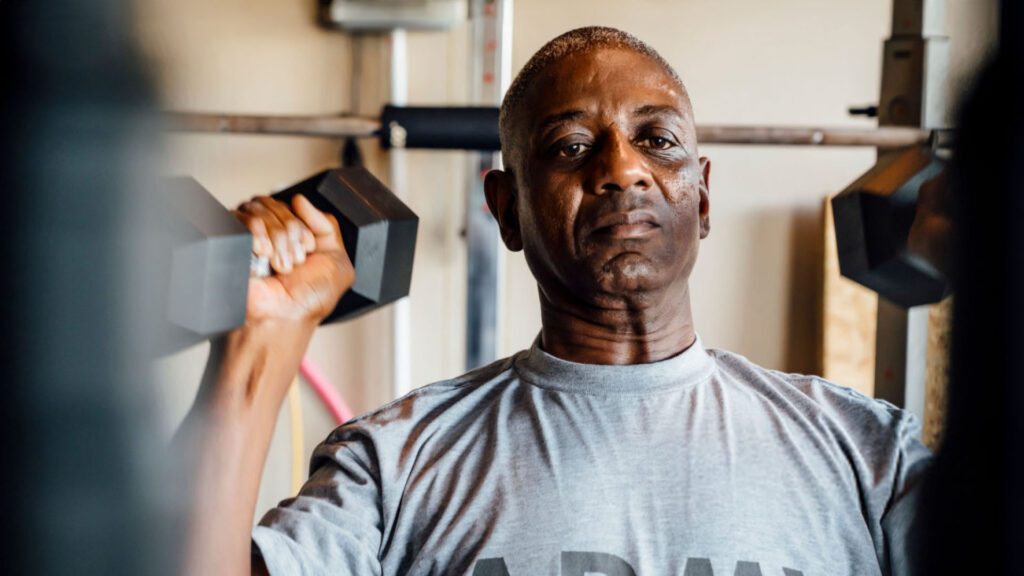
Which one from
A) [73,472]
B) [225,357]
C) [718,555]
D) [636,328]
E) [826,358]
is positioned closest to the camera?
[73,472]

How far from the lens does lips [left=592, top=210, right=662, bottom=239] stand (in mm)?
948

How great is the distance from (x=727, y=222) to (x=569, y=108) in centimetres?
126

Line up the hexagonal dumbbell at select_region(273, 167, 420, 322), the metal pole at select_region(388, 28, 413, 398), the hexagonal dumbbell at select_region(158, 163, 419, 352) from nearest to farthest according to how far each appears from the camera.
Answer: the hexagonal dumbbell at select_region(158, 163, 419, 352), the hexagonal dumbbell at select_region(273, 167, 420, 322), the metal pole at select_region(388, 28, 413, 398)

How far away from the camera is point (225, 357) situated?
527 millimetres

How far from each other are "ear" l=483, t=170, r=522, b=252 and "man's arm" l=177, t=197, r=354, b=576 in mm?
491

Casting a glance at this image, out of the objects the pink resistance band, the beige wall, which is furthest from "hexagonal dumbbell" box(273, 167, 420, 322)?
the pink resistance band

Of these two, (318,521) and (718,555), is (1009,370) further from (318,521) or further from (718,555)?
(318,521)

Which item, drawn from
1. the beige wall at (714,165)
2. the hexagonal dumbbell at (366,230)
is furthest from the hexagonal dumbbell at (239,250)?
the beige wall at (714,165)

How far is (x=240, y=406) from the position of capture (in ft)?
1.80

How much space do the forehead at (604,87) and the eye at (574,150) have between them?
3cm

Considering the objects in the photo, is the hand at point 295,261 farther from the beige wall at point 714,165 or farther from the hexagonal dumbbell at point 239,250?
the beige wall at point 714,165

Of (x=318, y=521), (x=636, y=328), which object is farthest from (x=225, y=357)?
(x=636, y=328)

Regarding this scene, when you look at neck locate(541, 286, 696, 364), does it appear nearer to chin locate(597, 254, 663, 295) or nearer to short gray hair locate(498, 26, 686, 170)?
chin locate(597, 254, 663, 295)

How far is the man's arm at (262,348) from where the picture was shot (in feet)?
1.68
